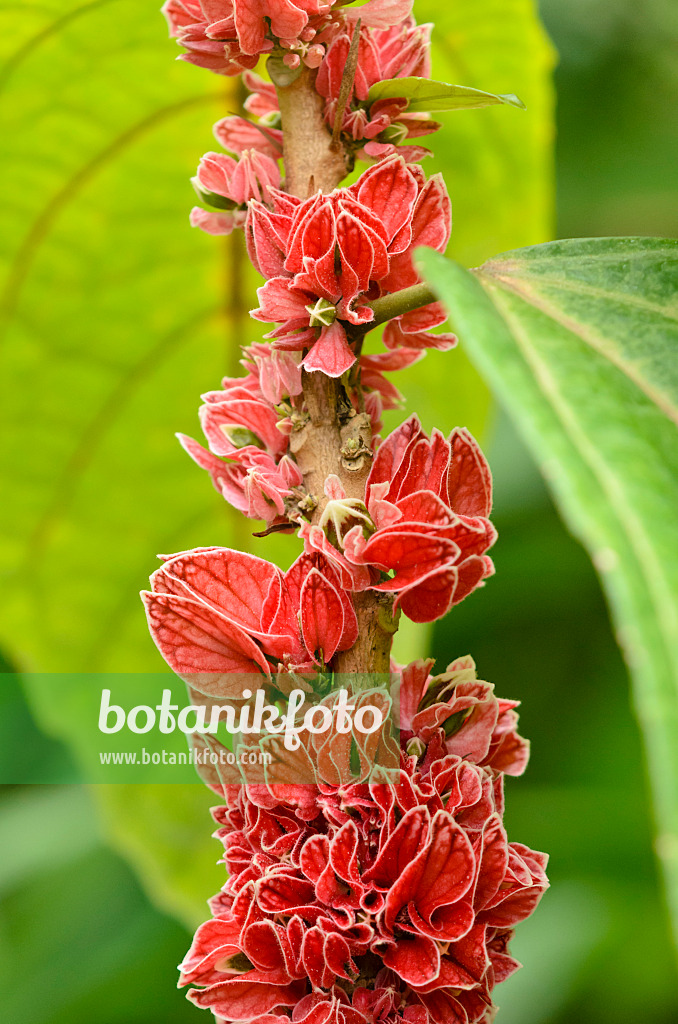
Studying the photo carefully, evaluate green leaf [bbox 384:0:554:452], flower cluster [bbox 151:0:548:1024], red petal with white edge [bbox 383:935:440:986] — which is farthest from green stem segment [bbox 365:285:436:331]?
green leaf [bbox 384:0:554:452]

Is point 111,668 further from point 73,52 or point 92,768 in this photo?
point 73,52

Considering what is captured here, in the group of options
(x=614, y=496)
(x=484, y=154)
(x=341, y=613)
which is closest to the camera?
(x=614, y=496)

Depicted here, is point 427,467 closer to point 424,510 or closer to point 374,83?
point 424,510

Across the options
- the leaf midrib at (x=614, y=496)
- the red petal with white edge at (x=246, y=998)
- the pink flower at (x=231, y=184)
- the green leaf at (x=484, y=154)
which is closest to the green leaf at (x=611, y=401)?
the leaf midrib at (x=614, y=496)

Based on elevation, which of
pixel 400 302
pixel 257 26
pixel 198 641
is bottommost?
pixel 198 641

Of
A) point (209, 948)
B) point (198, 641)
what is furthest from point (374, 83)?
Result: point (209, 948)

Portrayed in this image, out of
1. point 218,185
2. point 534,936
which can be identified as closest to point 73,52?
point 218,185

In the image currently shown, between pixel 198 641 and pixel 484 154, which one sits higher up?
pixel 484 154
